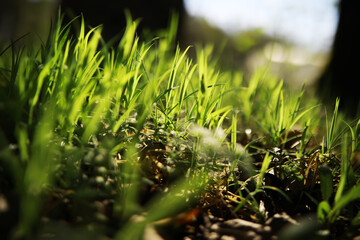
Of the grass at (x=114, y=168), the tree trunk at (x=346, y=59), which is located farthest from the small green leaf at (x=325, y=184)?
the tree trunk at (x=346, y=59)

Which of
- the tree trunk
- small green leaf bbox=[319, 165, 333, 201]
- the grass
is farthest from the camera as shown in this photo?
the tree trunk

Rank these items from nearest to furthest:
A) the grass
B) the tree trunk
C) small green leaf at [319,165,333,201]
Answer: the grass, small green leaf at [319,165,333,201], the tree trunk

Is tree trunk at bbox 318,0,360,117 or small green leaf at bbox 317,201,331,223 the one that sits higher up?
tree trunk at bbox 318,0,360,117

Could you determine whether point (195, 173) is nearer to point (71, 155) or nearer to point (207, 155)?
point (207, 155)

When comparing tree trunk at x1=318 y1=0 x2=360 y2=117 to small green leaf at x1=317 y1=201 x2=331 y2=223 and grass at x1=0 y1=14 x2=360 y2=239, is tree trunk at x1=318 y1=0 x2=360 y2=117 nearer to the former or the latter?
grass at x1=0 y1=14 x2=360 y2=239

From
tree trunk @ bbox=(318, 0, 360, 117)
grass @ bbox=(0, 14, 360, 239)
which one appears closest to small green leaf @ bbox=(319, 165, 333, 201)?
grass @ bbox=(0, 14, 360, 239)

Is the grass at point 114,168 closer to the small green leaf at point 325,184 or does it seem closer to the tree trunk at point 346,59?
the small green leaf at point 325,184

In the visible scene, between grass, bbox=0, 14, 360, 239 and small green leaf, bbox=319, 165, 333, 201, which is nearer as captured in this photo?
grass, bbox=0, 14, 360, 239

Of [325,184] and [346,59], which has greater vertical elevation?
[346,59]

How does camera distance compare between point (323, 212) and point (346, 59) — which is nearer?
point (323, 212)

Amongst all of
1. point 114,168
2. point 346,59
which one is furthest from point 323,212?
point 346,59

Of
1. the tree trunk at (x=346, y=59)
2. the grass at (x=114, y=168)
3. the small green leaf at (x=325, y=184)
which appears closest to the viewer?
the grass at (x=114, y=168)

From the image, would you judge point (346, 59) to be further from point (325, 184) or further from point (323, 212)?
point (323, 212)
